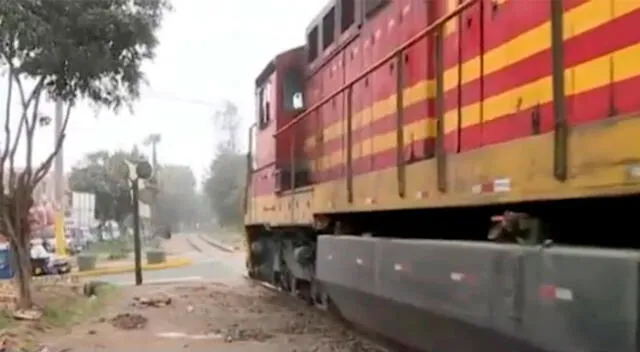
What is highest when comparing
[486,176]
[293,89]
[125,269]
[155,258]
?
[293,89]

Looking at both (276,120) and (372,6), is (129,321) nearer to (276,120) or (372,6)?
(276,120)

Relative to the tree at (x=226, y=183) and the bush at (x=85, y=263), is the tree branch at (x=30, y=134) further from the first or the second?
the tree at (x=226, y=183)

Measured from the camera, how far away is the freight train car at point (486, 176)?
4.55 m

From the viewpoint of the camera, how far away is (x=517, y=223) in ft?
18.1

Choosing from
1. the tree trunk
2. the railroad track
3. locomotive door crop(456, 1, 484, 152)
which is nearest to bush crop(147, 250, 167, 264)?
the tree trunk

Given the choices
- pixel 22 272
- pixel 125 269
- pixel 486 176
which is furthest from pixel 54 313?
pixel 125 269

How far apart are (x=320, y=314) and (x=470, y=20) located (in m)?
7.08

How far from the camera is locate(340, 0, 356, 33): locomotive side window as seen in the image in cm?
1115

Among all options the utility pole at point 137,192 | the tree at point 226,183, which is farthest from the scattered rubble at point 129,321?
the tree at point 226,183

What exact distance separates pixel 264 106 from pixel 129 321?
4.48 meters

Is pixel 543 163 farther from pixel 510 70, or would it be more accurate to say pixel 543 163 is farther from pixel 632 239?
pixel 510 70

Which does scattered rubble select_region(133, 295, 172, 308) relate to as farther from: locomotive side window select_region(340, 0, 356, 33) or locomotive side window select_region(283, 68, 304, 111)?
locomotive side window select_region(340, 0, 356, 33)

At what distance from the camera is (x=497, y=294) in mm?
5430

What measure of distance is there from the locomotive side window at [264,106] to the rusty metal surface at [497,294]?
6.13 meters
